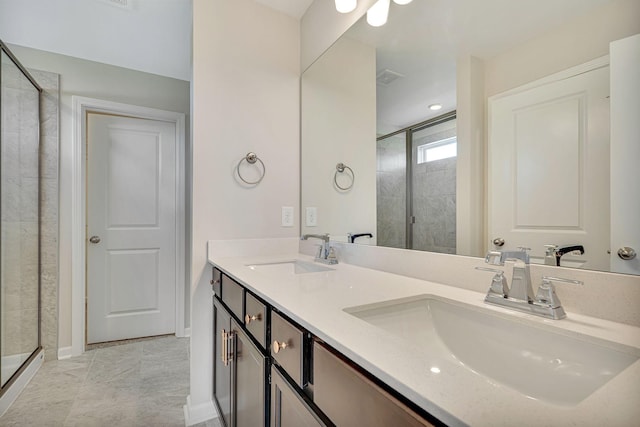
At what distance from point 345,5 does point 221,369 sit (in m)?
1.84

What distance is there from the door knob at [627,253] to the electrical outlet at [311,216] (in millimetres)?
1340

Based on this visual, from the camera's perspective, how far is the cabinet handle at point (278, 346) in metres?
0.78

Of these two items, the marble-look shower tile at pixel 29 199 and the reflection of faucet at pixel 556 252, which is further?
the marble-look shower tile at pixel 29 199

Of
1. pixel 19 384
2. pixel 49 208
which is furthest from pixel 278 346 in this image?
pixel 49 208

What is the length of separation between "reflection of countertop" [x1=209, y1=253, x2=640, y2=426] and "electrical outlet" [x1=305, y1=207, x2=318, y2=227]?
828 mm

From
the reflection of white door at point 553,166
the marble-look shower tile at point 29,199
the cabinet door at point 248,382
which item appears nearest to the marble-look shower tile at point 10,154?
the marble-look shower tile at point 29,199

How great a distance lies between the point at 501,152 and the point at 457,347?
55 centimetres

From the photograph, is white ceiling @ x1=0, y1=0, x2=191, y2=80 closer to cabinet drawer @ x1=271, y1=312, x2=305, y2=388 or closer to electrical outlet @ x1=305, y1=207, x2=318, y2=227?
electrical outlet @ x1=305, y1=207, x2=318, y2=227

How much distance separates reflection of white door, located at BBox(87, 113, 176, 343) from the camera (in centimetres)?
259

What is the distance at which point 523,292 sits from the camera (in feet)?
2.39

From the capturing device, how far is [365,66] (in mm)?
1477

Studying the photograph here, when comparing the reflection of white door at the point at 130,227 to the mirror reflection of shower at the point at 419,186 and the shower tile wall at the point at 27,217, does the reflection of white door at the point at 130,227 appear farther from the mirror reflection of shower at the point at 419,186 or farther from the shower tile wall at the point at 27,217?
the mirror reflection of shower at the point at 419,186

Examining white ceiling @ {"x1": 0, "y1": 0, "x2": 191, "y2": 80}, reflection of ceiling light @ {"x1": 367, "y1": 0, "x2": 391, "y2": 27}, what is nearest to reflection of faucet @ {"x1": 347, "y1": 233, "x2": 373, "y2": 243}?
reflection of ceiling light @ {"x1": 367, "y1": 0, "x2": 391, "y2": 27}

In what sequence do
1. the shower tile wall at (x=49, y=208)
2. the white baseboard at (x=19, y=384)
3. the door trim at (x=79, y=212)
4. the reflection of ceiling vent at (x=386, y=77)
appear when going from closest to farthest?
the reflection of ceiling vent at (x=386, y=77) < the white baseboard at (x=19, y=384) < the shower tile wall at (x=49, y=208) < the door trim at (x=79, y=212)
